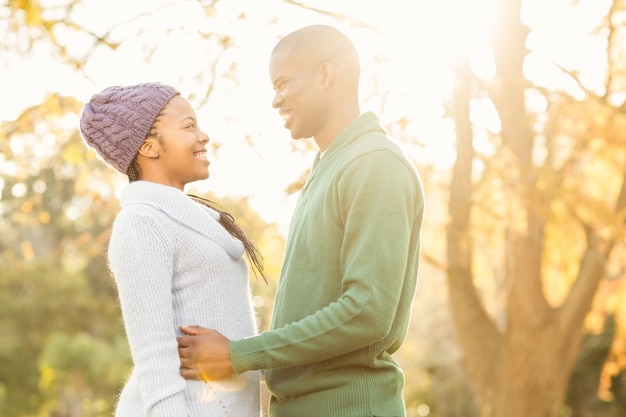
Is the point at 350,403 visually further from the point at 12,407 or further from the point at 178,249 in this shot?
the point at 12,407

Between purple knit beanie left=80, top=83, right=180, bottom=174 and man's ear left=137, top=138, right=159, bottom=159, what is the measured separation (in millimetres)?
18

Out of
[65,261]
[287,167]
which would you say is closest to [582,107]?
[287,167]

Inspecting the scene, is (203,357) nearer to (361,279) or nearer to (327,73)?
(361,279)

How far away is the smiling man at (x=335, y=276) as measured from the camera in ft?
7.38

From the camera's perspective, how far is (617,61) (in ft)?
26.7

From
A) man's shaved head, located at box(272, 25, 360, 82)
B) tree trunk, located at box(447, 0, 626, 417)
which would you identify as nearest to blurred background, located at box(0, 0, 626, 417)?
tree trunk, located at box(447, 0, 626, 417)

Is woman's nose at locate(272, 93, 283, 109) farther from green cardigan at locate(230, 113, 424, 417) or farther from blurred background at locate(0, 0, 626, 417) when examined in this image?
blurred background at locate(0, 0, 626, 417)

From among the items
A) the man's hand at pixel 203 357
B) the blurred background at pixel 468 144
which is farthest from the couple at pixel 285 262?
the blurred background at pixel 468 144

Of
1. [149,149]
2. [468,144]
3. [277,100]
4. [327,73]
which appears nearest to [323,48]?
[327,73]

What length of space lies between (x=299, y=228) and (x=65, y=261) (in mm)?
22851

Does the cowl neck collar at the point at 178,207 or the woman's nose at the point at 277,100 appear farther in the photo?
the woman's nose at the point at 277,100

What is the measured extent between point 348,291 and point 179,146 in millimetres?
644

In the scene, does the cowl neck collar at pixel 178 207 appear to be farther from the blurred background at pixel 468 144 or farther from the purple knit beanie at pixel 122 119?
the blurred background at pixel 468 144

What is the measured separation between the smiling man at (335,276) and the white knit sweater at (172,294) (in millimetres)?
66
